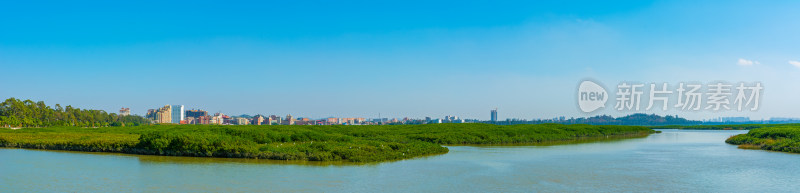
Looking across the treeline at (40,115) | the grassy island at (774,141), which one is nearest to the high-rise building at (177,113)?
the treeline at (40,115)

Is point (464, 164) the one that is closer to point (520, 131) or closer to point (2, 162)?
point (2, 162)

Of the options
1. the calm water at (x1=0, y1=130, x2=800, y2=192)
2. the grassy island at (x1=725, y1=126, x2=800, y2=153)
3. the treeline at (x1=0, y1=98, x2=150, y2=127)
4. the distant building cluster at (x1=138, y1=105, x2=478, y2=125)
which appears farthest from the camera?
the distant building cluster at (x1=138, y1=105, x2=478, y2=125)

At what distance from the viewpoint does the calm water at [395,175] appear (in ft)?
39.5

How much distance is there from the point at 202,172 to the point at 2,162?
8436 mm

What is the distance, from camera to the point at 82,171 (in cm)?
1469

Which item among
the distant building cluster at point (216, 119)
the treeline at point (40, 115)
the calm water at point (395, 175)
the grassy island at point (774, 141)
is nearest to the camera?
the calm water at point (395, 175)

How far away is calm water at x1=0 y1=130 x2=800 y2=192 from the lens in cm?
1205

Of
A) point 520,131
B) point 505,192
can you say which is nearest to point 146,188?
point 505,192

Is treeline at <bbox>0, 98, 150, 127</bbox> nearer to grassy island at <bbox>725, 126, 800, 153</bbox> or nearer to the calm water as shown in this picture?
the calm water

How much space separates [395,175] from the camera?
555 inches

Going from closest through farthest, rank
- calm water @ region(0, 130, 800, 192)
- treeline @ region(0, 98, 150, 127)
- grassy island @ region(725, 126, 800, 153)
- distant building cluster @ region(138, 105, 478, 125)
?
calm water @ region(0, 130, 800, 192) < grassy island @ region(725, 126, 800, 153) < treeline @ region(0, 98, 150, 127) < distant building cluster @ region(138, 105, 478, 125)

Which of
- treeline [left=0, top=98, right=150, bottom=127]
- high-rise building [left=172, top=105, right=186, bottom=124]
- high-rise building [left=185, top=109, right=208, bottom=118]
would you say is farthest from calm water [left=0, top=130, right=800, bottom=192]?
high-rise building [left=185, top=109, right=208, bottom=118]

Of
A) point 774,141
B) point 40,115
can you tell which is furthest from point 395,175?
point 40,115

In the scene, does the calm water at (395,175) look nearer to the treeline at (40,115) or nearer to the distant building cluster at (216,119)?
the treeline at (40,115)
